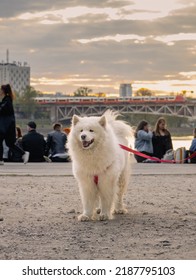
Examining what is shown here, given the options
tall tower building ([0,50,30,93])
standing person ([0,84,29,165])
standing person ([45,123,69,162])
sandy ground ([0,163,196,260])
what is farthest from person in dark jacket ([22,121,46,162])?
tall tower building ([0,50,30,93])

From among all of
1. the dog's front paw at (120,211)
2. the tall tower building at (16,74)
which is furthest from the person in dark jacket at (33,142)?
the tall tower building at (16,74)

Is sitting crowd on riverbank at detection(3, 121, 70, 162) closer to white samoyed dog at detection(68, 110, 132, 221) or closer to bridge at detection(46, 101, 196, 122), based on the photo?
white samoyed dog at detection(68, 110, 132, 221)

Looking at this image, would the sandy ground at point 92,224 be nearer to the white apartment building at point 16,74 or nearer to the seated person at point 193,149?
the seated person at point 193,149

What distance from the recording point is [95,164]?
7.15m

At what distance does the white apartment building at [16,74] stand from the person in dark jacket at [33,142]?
12516 centimetres

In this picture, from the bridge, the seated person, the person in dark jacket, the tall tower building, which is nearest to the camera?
the person in dark jacket

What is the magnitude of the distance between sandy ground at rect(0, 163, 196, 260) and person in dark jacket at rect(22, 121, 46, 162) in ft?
11.4

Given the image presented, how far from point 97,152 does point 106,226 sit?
0.76 meters

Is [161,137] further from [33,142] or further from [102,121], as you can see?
[102,121]

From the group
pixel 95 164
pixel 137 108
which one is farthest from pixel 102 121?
pixel 137 108

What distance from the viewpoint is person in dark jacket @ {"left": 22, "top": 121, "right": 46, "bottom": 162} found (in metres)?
14.7

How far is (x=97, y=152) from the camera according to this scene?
7.14 m
